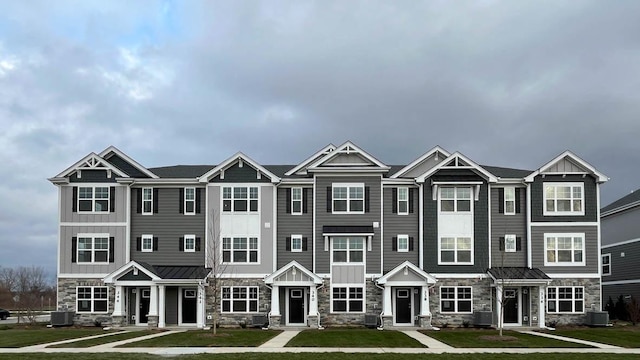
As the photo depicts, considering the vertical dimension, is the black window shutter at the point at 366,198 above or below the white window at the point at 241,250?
above

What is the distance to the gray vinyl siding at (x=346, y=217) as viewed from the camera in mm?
39719

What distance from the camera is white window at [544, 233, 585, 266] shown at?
39906mm

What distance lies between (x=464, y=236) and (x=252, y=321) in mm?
13049

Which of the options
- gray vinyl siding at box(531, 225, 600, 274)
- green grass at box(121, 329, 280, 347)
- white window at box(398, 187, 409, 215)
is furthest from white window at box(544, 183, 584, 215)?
green grass at box(121, 329, 280, 347)

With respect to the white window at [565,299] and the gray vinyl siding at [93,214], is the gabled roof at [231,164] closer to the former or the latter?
the gray vinyl siding at [93,214]

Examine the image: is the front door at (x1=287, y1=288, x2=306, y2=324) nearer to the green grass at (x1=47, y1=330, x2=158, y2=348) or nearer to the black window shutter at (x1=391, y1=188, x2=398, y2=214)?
the black window shutter at (x1=391, y1=188, x2=398, y2=214)

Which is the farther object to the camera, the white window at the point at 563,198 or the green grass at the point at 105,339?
the white window at the point at 563,198

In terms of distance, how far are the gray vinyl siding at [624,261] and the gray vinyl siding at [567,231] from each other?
733cm

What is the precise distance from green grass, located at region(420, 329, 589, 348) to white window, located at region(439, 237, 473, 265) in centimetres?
668

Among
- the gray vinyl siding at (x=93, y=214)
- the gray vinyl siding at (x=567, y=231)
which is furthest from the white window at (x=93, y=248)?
the gray vinyl siding at (x=567, y=231)

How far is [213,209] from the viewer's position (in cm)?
4038

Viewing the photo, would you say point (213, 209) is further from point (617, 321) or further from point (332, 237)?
point (617, 321)

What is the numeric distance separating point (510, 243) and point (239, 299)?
631 inches

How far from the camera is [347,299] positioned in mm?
39344
